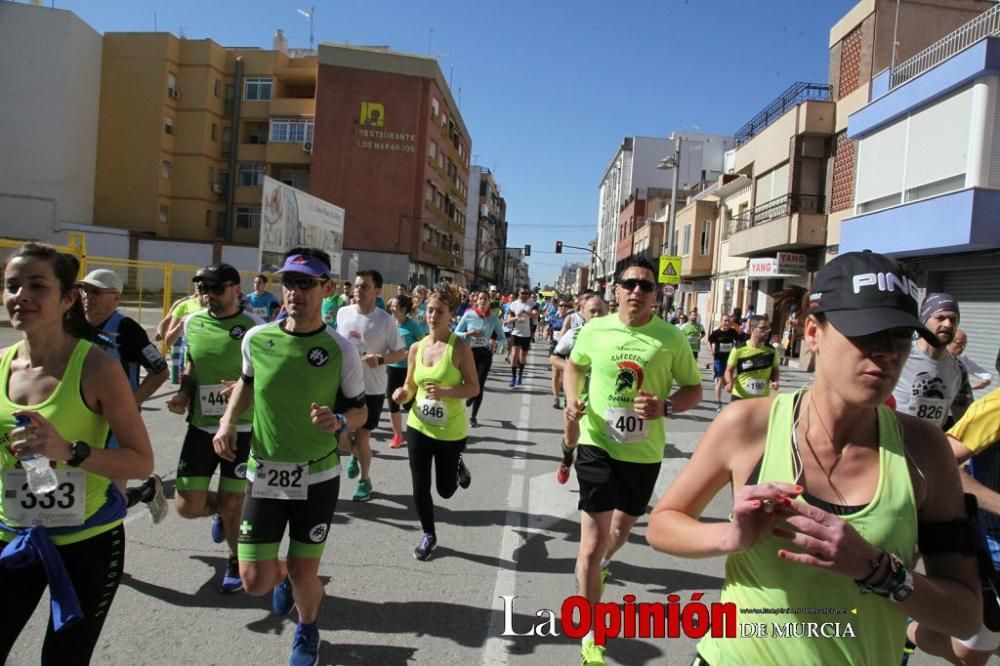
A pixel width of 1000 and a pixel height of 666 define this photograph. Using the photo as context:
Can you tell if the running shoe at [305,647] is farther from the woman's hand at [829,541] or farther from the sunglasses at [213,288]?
the woman's hand at [829,541]

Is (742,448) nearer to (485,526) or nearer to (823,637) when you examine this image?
(823,637)

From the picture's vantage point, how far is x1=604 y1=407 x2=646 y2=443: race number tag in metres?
3.94

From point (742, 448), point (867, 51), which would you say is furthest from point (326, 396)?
point (867, 51)

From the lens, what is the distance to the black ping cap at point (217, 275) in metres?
4.56

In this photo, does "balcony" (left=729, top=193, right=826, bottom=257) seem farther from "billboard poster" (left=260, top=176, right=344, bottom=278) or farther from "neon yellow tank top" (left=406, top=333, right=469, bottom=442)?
"neon yellow tank top" (left=406, top=333, right=469, bottom=442)

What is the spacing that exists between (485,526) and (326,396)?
2.70 meters

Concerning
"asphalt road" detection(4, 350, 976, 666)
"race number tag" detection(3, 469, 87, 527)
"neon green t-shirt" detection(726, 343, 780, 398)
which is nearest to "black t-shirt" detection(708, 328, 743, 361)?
"neon green t-shirt" detection(726, 343, 780, 398)

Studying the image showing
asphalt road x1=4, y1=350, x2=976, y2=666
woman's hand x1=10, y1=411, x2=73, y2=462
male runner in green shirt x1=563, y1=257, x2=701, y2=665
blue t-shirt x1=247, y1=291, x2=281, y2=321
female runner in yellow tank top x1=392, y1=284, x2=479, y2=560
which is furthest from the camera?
blue t-shirt x1=247, y1=291, x2=281, y2=321

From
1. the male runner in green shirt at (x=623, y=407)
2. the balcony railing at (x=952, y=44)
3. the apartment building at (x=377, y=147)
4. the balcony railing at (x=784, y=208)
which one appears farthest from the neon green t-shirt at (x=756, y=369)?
the apartment building at (x=377, y=147)

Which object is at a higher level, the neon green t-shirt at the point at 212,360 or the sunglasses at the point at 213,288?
the sunglasses at the point at 213,288

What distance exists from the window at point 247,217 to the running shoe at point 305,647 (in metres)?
47.6

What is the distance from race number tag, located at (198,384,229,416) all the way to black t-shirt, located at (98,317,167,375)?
296mm

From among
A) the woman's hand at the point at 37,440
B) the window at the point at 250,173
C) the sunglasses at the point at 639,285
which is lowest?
the woman's hand at the point at 37,440

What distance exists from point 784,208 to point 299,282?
23.6 m
